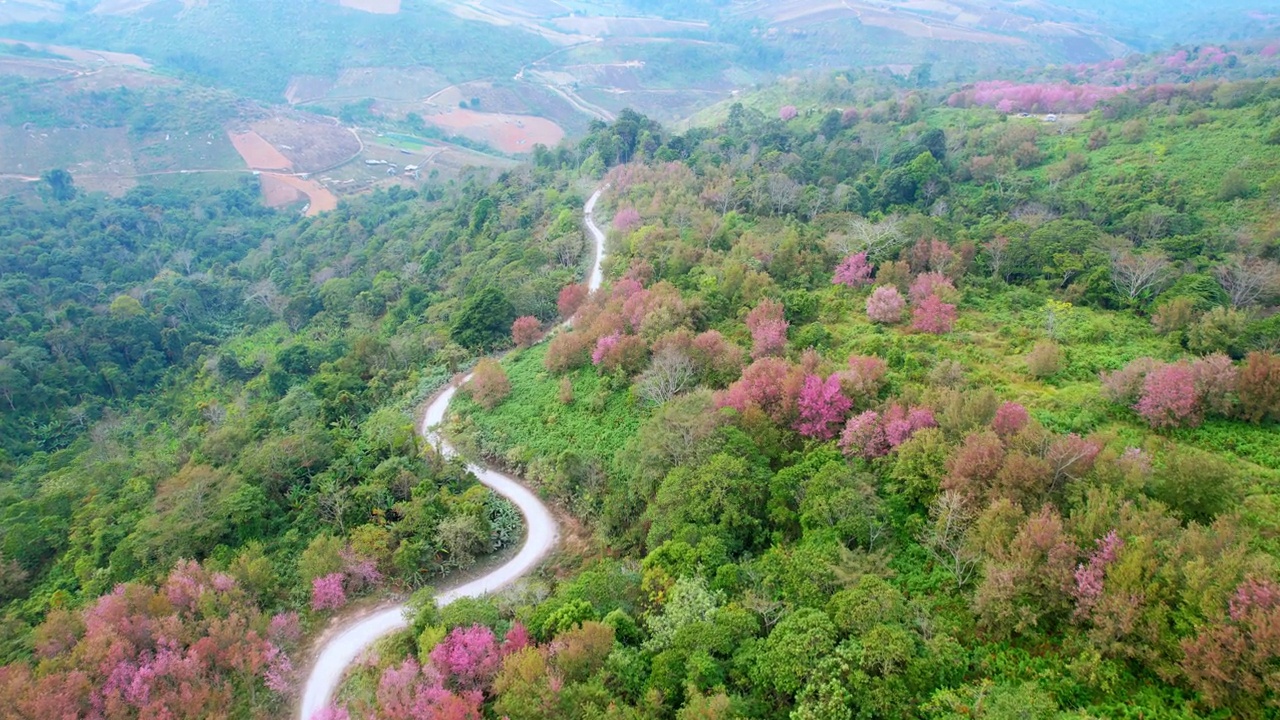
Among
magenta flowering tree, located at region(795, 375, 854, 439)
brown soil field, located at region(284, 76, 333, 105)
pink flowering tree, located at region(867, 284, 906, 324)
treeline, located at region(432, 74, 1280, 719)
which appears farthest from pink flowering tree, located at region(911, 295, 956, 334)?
brown soil field, located at region(284, 76, 333, 105)

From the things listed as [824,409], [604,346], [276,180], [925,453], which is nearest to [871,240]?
[604,346]

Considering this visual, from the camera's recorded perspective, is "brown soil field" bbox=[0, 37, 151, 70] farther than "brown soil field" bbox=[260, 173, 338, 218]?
Yes

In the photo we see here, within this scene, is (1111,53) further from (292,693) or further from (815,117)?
(292,693)

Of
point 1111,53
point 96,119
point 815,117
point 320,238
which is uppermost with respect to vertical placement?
point 1111,53

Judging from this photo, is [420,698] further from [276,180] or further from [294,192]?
[276,180]

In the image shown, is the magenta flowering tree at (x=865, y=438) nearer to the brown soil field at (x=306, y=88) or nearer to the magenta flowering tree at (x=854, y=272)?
the magenta flowering tree at (x=854, y=272)

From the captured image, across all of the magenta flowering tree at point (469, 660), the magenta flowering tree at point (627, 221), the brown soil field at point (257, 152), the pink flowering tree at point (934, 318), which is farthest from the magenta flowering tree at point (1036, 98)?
the brown soil field at point (257, 152)

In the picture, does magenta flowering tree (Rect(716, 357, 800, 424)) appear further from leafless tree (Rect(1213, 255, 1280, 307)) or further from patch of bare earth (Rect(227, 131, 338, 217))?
patch of bare earth (Rect(227, 131, 338, 217))

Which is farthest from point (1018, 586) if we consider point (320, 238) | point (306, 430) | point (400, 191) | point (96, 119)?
point (96, 119)
